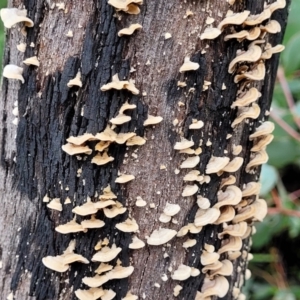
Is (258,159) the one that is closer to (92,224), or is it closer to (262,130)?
(262,130)

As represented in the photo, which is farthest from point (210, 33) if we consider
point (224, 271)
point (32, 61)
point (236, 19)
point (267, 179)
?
point (267, 179)

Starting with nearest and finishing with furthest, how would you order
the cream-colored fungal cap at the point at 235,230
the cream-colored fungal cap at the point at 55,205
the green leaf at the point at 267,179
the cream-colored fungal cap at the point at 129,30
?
the cream-colored fungal cap at the point at 129,30 → the cream-colored fungal cap at the point at 55,205 → the cream-colored fungal cap at the point at 235,230 → the green leaf at the point at 267,179

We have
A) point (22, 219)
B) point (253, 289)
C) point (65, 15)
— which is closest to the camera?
point (65, 15)

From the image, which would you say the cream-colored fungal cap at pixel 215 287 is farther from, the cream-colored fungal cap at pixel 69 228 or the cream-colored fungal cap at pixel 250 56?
the cream-colored fungal cap at pixel 250 56

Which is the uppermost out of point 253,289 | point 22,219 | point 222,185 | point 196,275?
point 222,185

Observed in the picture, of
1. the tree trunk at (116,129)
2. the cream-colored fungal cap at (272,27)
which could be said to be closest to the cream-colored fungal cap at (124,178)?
the tree trunk at (116,129)

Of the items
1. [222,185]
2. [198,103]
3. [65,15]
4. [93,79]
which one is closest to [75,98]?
[93,79]

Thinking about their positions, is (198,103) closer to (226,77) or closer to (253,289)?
(226,77)
